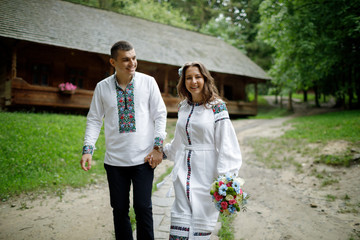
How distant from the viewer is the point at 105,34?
1285cm

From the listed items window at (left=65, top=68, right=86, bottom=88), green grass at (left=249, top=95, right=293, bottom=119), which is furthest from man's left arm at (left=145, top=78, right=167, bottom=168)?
green grass at (left=249, top=95, right=293, bottom=119)

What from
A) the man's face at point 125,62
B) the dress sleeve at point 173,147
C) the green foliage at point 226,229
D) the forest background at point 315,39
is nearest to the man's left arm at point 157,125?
the dress sleeve at point 173,147

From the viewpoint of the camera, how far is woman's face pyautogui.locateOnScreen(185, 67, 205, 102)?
2.34 metres

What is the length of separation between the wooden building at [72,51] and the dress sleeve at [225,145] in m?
10.3

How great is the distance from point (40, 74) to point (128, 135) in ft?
38.7

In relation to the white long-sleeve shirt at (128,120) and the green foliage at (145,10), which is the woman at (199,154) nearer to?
the white long-sleeve shirt at (128,120)

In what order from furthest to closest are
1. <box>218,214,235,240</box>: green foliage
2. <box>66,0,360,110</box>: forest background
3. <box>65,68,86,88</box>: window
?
<box>65,68,86,88</box>: window → <box>66,0,360,110</box>: forest background → <box>218,214,235,240</box>: green foliage

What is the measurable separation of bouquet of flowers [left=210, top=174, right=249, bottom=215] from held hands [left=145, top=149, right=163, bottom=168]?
2.26ft

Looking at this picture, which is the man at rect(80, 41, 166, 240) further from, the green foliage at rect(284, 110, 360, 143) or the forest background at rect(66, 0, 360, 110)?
the forest background at rect(66, 0, 360, 110)

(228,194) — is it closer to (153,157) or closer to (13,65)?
(153,157)

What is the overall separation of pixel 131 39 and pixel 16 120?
8015mm

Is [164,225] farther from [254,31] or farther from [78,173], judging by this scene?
[254,31]

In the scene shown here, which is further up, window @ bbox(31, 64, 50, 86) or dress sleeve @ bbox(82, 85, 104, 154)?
window @ bbox(31, 64, 50, 86)

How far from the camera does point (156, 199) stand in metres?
4.32
